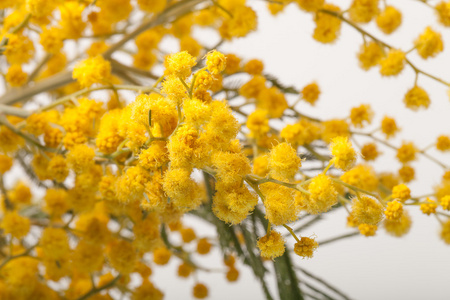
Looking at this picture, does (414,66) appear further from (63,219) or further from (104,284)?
(63,219)

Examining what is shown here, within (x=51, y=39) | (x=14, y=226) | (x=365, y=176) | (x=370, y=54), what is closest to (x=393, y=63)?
(x=370, y=54)

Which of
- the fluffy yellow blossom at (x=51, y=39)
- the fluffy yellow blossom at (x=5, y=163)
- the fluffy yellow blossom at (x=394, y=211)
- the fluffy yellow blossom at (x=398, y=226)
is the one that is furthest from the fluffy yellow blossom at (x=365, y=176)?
the fluffy yellow blossom at (x=5, y=163)

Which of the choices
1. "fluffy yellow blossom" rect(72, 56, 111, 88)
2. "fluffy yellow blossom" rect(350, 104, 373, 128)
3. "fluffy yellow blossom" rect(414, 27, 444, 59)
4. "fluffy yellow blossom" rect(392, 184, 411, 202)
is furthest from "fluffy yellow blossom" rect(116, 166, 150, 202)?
"fluffy yellow blossom" rect(414, 27, 444, 59)

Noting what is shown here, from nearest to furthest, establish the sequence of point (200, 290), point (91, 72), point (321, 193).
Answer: point (321, 193) < point (91, 72) < point (200, 290)

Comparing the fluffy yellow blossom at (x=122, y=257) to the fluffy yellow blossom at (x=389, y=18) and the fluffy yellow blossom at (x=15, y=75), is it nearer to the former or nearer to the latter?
the fluffy yellow blossom at (x=15, y=75)

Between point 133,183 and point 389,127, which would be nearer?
point 133,183

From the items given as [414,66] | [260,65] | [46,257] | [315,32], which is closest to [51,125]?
[46,257]

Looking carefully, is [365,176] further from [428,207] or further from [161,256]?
[161,256]
